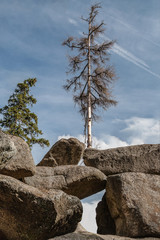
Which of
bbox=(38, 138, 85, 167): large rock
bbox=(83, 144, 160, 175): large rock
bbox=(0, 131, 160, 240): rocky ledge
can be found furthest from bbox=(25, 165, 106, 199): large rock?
bbox=(38, 138, 85, 167): large rock

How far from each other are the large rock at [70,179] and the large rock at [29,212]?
1771mm

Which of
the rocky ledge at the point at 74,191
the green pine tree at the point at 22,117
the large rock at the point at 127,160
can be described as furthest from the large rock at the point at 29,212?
the green pine tree at the point at 22,117

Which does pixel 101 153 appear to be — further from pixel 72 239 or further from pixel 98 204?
pixel 72 239

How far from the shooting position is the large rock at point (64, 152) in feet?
33.3

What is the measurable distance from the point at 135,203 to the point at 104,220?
1738 mm

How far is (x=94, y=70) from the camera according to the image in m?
15.9

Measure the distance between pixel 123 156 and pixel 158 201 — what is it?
181cm

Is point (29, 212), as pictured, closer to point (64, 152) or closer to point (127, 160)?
point (127, 160)

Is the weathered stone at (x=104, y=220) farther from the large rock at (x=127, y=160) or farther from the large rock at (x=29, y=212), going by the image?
the large rock at (x=29, y=212)

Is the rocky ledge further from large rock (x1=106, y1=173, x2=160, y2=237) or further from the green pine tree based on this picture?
the green pine tree

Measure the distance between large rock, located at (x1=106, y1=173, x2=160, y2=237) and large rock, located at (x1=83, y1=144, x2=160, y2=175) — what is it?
64cm

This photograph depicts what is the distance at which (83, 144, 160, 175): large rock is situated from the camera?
873 cm

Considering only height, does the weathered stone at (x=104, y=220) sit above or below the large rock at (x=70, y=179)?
below

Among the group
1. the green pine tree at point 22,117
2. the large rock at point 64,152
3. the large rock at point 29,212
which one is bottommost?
the large rock at point 29,212
